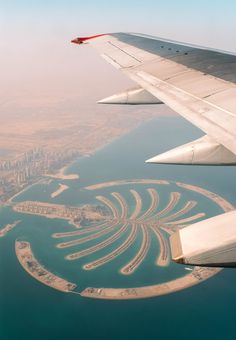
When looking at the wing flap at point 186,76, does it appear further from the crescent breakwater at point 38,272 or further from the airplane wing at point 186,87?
the crescent breakwater at point 38,272

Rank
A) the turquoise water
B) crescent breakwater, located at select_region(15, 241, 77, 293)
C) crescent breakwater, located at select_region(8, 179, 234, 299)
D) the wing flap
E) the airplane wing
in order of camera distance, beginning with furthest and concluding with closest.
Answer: crescent breakwater, located at select_region(8, 179, 234, 299), crescent breakwater, located at select_region(15, 241, 77, 293), the turquoise water, the wing flap, the airplane wing

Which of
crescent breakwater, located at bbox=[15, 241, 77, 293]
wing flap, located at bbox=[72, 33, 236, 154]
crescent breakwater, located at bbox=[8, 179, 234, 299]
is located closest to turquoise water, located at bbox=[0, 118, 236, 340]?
crescent breakwater, located at bbox=[15, 241, 77, 293]

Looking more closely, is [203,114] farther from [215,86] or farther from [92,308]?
[92,308]

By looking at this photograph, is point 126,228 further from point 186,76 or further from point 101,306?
point 186,76

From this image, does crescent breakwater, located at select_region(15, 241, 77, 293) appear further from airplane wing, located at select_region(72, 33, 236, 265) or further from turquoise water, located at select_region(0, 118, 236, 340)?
airplane wing, located at select_region(72, 33, 236, 265)

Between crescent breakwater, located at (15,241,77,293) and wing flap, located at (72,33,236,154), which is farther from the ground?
wing flap, located at (72,33,236,154)

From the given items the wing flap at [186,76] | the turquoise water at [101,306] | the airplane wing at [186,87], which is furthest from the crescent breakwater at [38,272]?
the airplane wing at [186,87]

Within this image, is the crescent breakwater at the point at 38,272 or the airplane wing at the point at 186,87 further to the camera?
the crescent breakwater at the point at 38,272

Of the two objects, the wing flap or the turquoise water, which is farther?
the turquoise water

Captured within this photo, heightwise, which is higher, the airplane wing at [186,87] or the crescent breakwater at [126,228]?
the airplane wing at [186,87]
